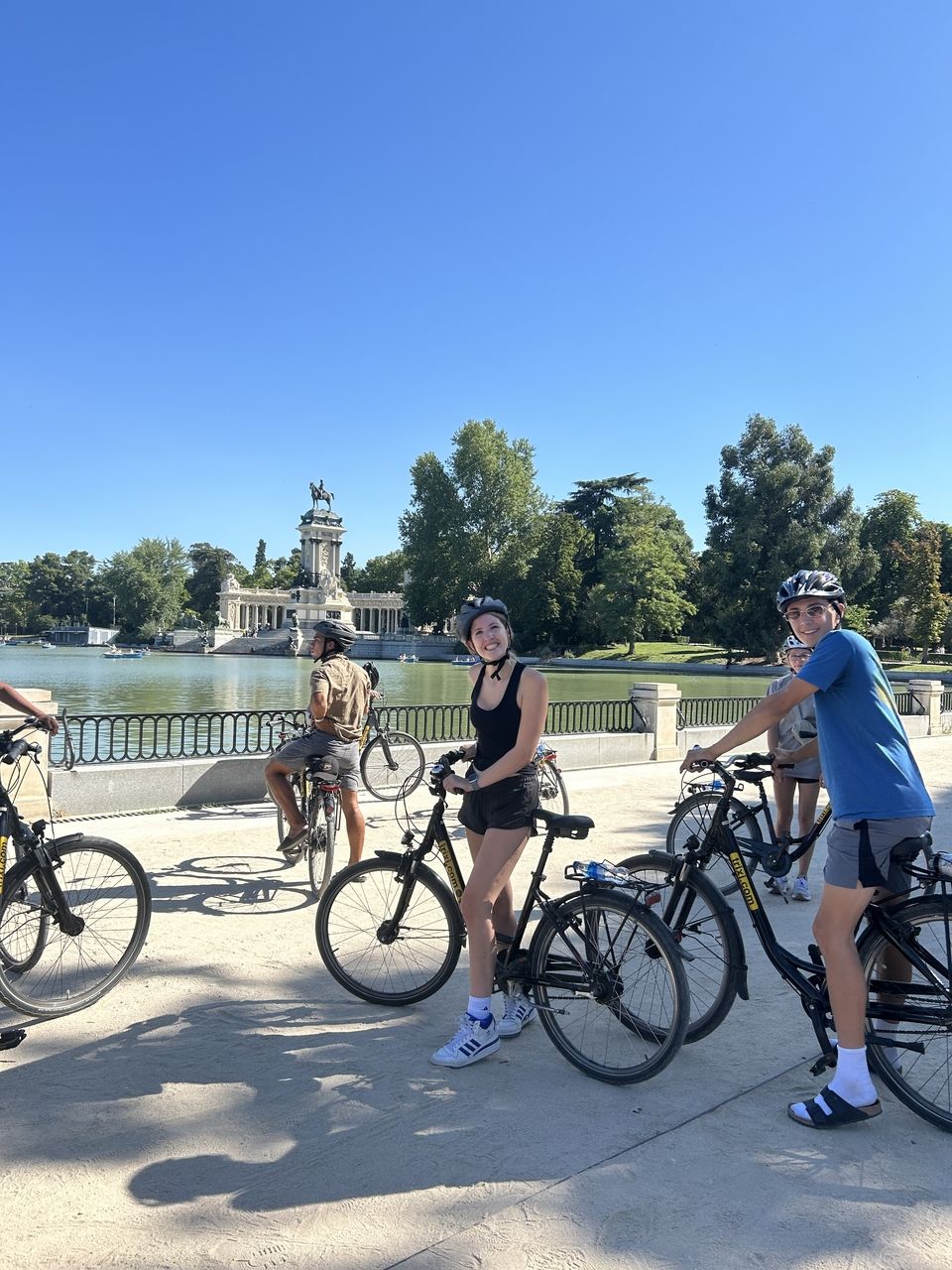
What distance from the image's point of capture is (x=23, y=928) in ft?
14.0

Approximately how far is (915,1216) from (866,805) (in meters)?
1.25

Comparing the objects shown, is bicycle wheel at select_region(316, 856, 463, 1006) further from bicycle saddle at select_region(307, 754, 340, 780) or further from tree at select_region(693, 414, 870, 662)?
tree at select_region(693, 414, 870, 662)

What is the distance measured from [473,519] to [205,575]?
7703cm

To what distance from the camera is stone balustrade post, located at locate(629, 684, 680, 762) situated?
15.1m

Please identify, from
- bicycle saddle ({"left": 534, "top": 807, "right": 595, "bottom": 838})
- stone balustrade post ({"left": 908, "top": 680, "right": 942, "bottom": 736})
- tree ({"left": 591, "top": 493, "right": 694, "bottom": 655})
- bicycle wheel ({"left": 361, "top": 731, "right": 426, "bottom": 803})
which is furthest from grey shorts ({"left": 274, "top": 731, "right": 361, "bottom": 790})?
tree ({"left": 591, "top": 493, "right": 694, "bottom": 655})

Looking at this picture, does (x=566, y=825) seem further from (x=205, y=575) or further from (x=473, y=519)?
(x=205, y=575)

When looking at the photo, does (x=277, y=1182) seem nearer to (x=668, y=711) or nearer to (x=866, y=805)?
(x=866, y=805)

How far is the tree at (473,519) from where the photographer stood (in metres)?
84.5

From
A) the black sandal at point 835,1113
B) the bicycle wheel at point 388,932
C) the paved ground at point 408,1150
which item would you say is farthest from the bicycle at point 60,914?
the black sandal at point 835,1113

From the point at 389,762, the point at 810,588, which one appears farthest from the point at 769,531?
the point at 810,588

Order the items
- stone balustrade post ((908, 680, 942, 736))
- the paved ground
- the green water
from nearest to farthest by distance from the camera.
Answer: the paved ground → stone balustrade post ((908, 680, 942, 736)) → the green water

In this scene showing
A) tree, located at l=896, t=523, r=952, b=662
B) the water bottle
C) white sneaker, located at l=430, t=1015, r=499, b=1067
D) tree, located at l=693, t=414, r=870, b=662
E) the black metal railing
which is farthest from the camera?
tree, located at l=693, t=414, r=870, b=662

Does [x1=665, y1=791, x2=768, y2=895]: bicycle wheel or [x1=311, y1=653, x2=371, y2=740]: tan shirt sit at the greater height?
[x1=311, y1=653, x2=371, y2=740]: tan shirt

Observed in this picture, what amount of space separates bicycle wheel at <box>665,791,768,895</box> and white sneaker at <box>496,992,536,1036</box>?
3.33 ft
